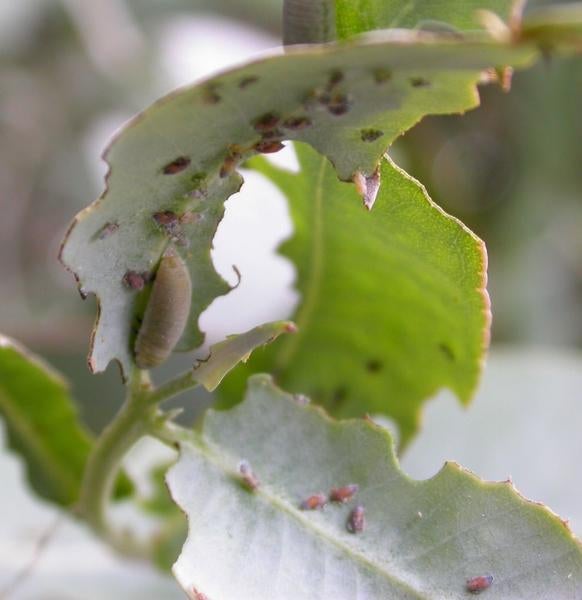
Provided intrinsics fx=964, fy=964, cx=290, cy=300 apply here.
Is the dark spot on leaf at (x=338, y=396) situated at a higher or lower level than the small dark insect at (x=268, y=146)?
lower

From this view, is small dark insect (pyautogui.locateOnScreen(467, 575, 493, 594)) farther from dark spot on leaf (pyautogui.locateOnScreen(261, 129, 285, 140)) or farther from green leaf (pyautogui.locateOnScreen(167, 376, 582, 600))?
dark spot on leaf (pyautogui.locateOnScreen(261, 129, 285, 140))

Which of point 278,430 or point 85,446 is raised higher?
point 278,430

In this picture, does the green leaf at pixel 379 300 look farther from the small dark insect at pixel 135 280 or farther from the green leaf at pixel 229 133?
the small dark insect at pixel 135 280

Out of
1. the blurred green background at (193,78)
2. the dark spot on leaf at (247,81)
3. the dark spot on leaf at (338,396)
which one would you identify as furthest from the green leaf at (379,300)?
the blurred green background at (193,78)

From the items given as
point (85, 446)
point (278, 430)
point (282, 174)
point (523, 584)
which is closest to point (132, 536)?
point (85, 446)

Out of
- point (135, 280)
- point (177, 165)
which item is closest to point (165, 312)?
point (135, 280)

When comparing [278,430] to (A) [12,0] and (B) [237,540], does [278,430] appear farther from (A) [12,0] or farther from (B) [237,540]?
(A) [12,0]

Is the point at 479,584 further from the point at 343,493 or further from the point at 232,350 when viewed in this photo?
the point at 232,350
